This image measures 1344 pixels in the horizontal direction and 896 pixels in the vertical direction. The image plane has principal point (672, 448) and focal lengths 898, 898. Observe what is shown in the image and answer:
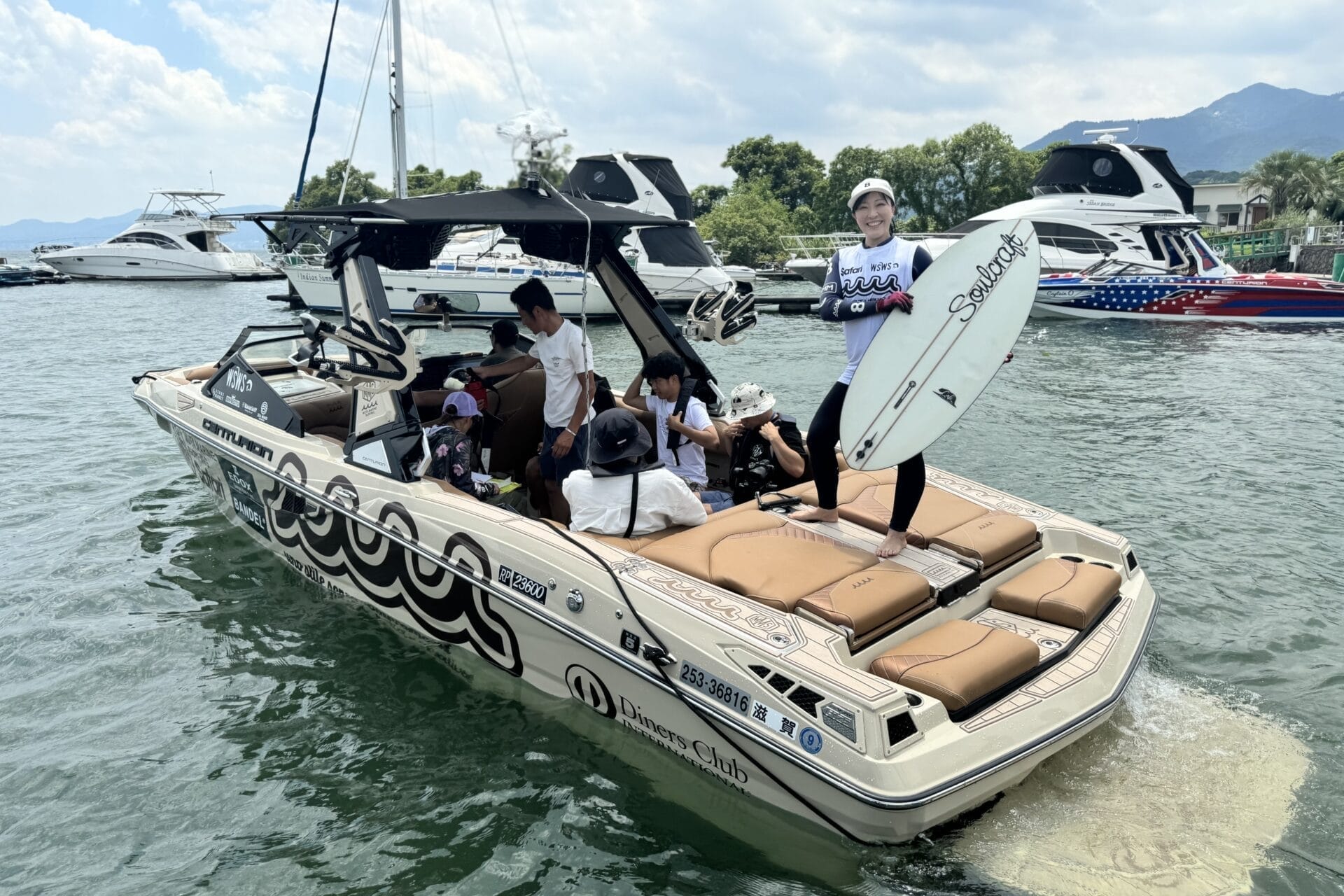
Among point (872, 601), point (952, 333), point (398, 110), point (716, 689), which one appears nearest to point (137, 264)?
point (398, 110)

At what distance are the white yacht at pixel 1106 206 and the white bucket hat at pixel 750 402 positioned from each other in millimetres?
22619

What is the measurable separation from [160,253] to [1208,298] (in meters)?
47.7

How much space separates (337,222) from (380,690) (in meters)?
2.57

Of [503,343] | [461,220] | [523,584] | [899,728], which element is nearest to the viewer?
[899,728]

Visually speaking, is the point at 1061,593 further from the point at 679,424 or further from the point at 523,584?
Answer: the point at 523,584

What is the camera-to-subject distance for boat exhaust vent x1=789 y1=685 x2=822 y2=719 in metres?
3.24

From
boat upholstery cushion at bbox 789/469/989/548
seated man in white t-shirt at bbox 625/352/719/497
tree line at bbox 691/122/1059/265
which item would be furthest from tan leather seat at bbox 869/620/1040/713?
tree line at bbox 691/122/1059/265

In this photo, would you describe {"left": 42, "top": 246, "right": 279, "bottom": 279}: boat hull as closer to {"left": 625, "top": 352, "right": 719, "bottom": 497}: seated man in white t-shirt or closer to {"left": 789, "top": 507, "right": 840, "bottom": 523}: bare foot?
{"left": 625, "top": 352, "right": 719, "bottom": 497}: seated man in white t-shirt

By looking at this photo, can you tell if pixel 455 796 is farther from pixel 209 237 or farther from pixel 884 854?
pixel 209 237

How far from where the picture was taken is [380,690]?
4.76m

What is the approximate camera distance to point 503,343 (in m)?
6.58

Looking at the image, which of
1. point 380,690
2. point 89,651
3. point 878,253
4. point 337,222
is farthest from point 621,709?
point 89,651

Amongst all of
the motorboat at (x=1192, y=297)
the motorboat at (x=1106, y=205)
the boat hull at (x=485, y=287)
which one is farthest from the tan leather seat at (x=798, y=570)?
the motorboat at (x=1106, y=205)

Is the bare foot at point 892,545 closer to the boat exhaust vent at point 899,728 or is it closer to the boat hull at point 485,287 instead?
the boat exhaust vent at point 899,728
